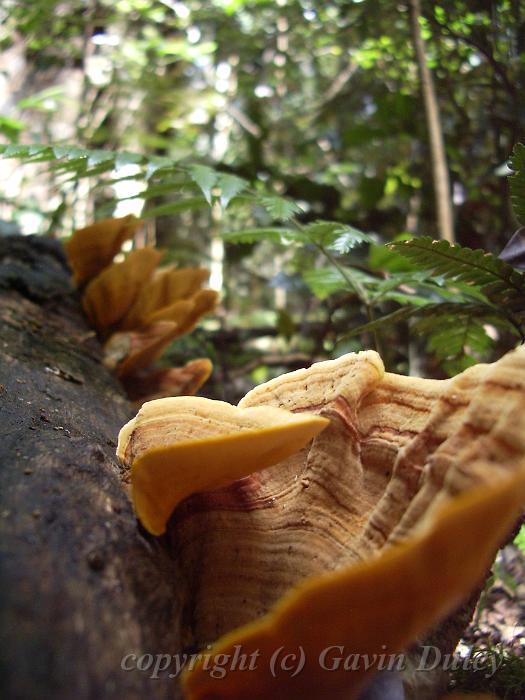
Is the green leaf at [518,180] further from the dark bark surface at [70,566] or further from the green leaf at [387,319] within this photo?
the dark bark surface at [70,566]

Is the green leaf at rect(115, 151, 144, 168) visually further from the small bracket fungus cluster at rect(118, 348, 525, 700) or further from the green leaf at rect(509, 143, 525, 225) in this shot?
the green leaf at rect(509, 143, 525, 225)

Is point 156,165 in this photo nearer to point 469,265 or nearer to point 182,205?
point 182,205

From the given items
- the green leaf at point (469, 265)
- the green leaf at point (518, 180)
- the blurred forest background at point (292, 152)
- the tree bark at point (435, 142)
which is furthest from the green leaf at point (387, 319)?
the tree bark at point (435, 142)

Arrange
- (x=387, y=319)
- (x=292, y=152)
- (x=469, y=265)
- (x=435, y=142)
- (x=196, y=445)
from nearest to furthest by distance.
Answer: (x=196, y=445)
(x=469, y=265)
(x=387, y=319)
(x=435, y=142)
(x=292, y=152)

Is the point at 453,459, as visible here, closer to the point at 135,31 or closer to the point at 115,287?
the point at 115,287

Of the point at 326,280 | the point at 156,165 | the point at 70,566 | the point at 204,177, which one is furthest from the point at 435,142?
the point at 70,566

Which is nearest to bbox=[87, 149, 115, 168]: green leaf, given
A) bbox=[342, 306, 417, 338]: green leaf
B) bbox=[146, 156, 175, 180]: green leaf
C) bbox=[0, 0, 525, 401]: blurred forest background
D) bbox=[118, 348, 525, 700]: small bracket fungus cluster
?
bbox=[0, 0, 525, 401]: blurred forest background
